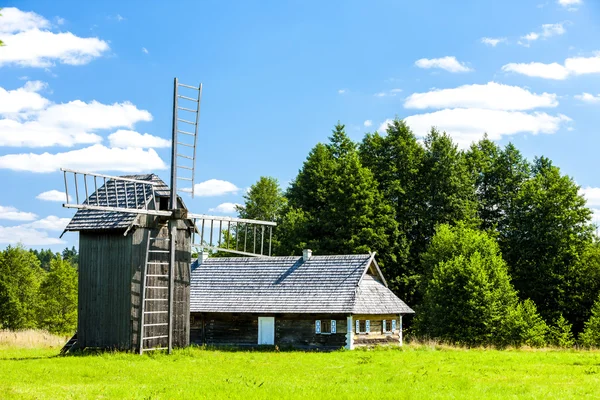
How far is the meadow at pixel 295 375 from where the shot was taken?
17844 millimetres

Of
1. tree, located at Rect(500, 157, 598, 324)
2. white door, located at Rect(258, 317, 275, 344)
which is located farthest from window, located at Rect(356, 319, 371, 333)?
tree, located at Rect(500, 157, 598, 324)

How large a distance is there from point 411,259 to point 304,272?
51.8ft

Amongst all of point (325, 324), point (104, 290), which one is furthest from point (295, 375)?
point (325, 324)

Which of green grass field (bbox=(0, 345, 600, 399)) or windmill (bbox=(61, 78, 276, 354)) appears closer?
green grass field (bbox=(0, 345, 600, 399))

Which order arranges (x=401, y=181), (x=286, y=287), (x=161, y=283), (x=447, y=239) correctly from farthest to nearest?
1. (x=401, y=181)
2. (x=447, y=239)
3. (x=286, y=287)
4. (x=161, y=283)

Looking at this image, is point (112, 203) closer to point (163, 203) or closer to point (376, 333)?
point (163, 203)

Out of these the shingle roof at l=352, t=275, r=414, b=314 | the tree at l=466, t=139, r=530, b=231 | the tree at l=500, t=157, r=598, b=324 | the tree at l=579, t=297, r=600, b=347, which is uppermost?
the tree at l=466, t=139, r=530, b=231

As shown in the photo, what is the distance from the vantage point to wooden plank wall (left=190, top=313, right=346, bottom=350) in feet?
119

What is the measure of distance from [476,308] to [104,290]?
21381 millimetres

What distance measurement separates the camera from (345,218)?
51031 mm

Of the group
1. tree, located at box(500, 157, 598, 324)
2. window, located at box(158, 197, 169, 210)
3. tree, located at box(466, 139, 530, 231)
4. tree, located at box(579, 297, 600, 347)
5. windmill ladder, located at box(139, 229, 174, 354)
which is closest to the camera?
windmill ladder, located at box(139, 229, 174, 354)

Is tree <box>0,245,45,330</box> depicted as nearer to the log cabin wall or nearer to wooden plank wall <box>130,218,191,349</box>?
wooden plank wall <box>130,218,191,349</box>

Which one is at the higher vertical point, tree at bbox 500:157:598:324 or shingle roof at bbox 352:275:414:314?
tree at bbox 500:157:598:324

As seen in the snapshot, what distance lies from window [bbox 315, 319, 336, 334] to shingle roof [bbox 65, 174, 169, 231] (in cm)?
1078
